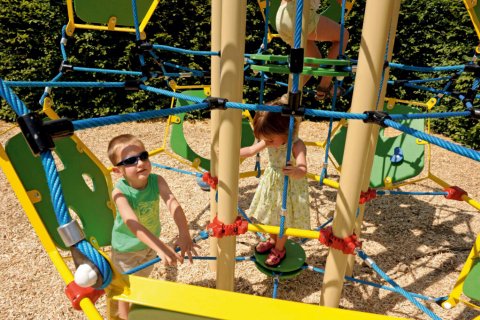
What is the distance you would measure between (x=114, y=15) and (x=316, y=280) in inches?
97.6

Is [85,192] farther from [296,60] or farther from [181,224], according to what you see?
[296,60]

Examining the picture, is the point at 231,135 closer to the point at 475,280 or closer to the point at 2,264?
the point at 475,280

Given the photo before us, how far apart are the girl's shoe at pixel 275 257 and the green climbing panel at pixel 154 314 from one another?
157 centimetres

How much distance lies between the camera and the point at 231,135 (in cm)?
166

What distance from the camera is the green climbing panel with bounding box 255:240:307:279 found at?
2293 mm

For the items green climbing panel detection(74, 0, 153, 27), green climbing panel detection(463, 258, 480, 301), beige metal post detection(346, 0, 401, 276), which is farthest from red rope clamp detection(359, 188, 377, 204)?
green climbing panel detection(74, 0, 153, 27)

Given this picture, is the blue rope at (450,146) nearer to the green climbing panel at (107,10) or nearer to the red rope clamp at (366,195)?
the red rope clamp at (366,195)

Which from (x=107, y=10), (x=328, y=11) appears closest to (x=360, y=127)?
(x=107, y=10)

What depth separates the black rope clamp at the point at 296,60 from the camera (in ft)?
4.57

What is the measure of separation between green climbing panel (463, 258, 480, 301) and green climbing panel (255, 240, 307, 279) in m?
0.91

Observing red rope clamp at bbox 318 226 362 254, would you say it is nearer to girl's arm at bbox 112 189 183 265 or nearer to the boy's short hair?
girl's arm at bbox 112 189 183 265

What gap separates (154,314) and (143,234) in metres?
0.78

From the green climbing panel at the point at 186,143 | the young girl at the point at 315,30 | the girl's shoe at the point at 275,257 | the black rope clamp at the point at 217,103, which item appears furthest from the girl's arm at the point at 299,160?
the green climbing panel at the point at 186,143

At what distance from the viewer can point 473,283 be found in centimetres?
175
